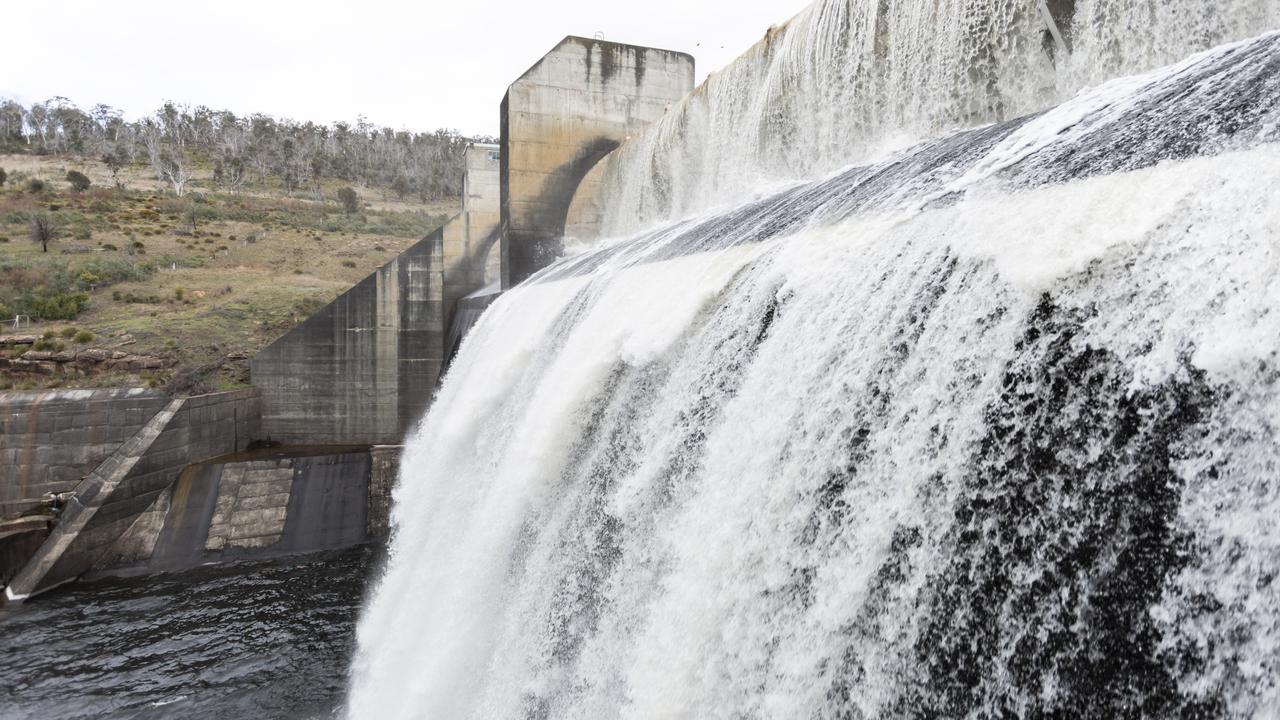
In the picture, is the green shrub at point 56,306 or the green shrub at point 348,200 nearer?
the green shrub at point 56,306

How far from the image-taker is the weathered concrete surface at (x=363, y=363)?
13086 mm

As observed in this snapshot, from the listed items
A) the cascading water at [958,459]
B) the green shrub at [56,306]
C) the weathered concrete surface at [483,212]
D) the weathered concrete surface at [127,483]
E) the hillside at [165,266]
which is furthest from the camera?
the green shrub at [56,306]

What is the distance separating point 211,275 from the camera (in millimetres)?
23766

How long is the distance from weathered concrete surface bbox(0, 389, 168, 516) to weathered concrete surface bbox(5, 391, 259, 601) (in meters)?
0.28

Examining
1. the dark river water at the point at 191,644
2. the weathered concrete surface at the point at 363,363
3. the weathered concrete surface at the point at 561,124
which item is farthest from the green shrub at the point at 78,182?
the dark river water at the point at 191,644

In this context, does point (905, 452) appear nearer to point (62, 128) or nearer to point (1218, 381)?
point (1218, 381)

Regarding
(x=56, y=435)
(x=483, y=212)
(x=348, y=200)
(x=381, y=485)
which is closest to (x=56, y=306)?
(x=56, y=435)

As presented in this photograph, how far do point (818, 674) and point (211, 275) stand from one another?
27580 millimetres

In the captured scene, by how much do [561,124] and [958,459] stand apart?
12489 millimetres

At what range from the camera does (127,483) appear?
34.1ft

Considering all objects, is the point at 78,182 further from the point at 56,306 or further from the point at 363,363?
the point at 363,363

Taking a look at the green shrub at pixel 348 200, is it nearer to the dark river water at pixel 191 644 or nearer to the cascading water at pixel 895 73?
the dark river water at pixel 191 644

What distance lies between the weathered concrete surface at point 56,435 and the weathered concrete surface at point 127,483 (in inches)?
A: 11.2

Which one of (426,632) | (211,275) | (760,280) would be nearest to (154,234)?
(211,275)
